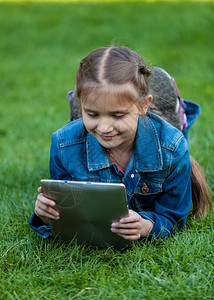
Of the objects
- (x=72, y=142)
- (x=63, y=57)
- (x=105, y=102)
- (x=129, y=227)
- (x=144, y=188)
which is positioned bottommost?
(x=129, y=227)

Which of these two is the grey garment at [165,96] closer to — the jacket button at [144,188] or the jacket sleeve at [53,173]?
the jacket button at [144,188]

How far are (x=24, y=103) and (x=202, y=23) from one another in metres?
3.60

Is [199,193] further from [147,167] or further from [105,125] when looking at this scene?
[105,125]

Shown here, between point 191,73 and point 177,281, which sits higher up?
point 191,73

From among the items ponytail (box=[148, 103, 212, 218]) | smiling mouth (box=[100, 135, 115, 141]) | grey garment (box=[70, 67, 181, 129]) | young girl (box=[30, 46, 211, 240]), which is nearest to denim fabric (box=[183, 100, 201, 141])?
grey garment (box=[70, 67, 181, 129])

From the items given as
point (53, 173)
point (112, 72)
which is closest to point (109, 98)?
point (112, 72)

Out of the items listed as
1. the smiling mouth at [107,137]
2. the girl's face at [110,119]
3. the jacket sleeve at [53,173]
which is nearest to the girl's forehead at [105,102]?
the girl's face at [110,119]

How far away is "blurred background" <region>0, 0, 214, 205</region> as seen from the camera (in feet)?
13.8

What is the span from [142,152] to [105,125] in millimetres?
367

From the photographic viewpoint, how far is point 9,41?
8344 millimetres

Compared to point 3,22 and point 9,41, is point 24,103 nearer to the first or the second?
point 9,41

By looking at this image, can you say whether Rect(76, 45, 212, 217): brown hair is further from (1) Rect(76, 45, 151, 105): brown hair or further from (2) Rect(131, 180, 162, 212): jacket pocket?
(2) Rect(131, 180, 162, 212): jacket pocket

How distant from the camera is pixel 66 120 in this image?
17.3 ft

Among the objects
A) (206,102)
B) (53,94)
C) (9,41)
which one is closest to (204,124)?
(206,102)
